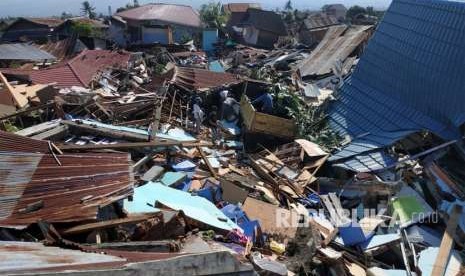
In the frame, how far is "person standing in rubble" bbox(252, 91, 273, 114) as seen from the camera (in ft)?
50.4

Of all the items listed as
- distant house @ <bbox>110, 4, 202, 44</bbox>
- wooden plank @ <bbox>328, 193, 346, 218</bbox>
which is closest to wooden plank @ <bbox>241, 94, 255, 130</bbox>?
wooden plank @ <bbox>328, 193, 346, 218</bbox>

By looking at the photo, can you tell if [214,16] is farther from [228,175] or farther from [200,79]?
[228,175]

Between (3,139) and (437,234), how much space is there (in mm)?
8549

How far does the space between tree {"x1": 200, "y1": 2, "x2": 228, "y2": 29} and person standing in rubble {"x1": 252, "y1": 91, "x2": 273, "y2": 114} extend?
2820 cm

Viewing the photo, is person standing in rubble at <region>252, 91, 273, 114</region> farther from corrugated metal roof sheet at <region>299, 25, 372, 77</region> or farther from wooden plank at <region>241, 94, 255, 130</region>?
corrugated metal roof sheet at <region>299, 25, 372, 77</region>

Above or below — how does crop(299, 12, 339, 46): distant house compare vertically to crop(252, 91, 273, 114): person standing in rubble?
below

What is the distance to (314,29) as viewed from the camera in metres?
37.4

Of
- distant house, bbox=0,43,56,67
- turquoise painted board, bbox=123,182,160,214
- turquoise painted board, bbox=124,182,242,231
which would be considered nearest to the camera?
turquoise painted board, bbox=123,182,160,214

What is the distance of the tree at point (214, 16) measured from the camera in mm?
43956

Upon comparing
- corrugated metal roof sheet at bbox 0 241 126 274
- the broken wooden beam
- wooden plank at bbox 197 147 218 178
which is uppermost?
corrugated metal roof sheet at bbox 0 241 126 274

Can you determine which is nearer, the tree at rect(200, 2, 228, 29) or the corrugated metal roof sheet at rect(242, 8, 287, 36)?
the corrugated metal roof sheet at rect(242, 8, 287, 36)

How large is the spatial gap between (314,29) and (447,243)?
30.3 m

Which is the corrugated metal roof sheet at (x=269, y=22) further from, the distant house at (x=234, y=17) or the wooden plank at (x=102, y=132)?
the wooden plank at (x=102, y=132)

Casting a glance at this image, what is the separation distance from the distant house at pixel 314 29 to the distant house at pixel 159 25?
28.9 feet
